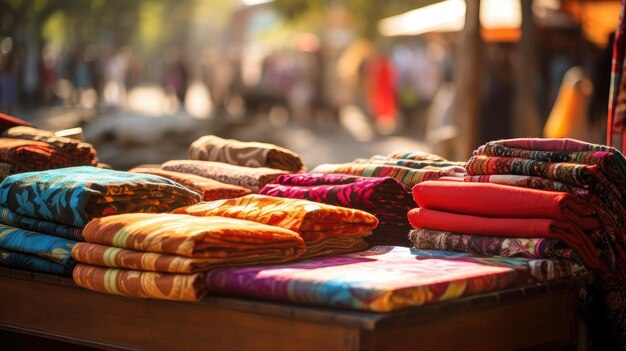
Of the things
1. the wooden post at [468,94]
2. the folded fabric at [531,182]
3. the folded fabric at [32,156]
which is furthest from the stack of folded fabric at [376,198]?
the wooden post at [468,94]

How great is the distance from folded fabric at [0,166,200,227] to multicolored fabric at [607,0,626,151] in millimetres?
1863

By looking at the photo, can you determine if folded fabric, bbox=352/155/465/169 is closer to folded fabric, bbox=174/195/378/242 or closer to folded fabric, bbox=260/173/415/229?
folded fabric, bbox=260/173/415/229

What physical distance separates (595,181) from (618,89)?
4.52 feet

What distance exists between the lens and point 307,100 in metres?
26.7

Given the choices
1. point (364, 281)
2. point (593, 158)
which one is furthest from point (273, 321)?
point (593, 158)

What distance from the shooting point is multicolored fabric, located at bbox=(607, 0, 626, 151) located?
498cm

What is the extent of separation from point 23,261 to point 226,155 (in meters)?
1.45

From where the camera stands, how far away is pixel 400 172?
14.6 feet

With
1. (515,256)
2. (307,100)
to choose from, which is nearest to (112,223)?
(515,256)

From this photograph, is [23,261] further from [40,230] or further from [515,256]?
[515,256]

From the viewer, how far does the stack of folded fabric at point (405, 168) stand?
4.39 metres

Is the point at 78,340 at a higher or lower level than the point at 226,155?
lower

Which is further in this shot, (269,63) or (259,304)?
(269,63)

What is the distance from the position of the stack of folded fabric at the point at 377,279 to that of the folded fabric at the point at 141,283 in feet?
0.21
